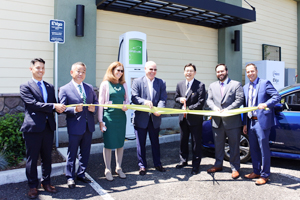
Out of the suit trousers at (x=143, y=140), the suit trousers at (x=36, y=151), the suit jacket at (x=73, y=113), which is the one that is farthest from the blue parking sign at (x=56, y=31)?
the suit trousers at (x=143, y=140)

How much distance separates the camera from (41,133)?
3.78m

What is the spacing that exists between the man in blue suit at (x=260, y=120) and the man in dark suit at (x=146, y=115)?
1.55 meters

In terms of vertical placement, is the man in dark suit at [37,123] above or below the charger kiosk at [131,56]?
below

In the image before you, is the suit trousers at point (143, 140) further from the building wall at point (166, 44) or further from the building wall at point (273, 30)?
the building wall at point (273, 30)

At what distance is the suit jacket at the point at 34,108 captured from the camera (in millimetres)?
3645

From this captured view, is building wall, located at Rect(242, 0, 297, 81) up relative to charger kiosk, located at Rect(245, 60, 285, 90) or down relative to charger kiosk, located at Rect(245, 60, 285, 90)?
up

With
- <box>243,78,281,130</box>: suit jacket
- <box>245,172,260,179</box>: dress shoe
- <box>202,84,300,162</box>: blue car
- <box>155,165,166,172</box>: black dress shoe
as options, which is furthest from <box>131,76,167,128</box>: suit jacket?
<box>202,84,300,162</box>: blue car

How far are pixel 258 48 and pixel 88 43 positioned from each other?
26.9 feet

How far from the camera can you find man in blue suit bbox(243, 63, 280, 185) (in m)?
4.23

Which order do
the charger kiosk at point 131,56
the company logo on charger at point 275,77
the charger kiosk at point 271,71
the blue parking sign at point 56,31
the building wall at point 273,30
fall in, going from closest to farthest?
the blue parking sign at point 56,31
the charger kiosk at point 131,56
the charger kiosk at point 271,71
the company logo on charger at point 275,77
the building wall at point 273,30

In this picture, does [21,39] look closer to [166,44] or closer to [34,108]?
[34,108]

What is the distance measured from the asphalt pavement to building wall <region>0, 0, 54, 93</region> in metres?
3.06

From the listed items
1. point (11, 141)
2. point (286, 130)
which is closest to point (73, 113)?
point (11, 141)

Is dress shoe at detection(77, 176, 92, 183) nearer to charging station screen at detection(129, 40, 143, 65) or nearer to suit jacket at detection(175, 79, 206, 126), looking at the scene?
suit jacket at detection(175, 79, 206, 126)
